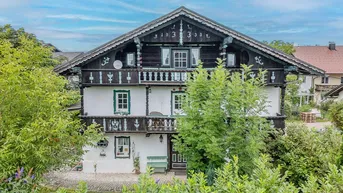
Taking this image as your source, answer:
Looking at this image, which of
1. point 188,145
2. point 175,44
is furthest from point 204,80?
point 175,44

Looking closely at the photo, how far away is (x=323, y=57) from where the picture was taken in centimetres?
4666

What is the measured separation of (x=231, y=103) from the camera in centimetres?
1134

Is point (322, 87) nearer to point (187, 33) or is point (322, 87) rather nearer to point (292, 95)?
point (292, 95)

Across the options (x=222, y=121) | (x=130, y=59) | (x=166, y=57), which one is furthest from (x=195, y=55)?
(x=222, y=121)

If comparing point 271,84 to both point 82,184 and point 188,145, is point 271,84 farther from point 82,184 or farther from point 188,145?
point 82,184

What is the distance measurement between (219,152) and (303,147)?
5343 mm

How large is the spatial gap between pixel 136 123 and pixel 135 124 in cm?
9

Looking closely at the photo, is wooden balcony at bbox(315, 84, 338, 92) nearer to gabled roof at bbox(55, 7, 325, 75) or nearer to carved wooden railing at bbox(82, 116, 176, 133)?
gabled roof at bbox(55, 7, 325, 75)

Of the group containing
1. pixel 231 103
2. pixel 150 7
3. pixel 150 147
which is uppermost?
pixel 150 7

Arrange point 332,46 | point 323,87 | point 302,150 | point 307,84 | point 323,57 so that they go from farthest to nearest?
point 332,46
point 323,57
point 307,84
point 323,87
point 302,150

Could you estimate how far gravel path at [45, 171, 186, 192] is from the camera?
52.2ft

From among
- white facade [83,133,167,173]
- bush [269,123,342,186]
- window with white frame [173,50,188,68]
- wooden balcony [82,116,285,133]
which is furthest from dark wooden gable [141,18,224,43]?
bush [269,123,342,186]

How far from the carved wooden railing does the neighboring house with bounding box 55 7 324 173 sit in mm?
59

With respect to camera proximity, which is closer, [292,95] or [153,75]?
[153,75]
